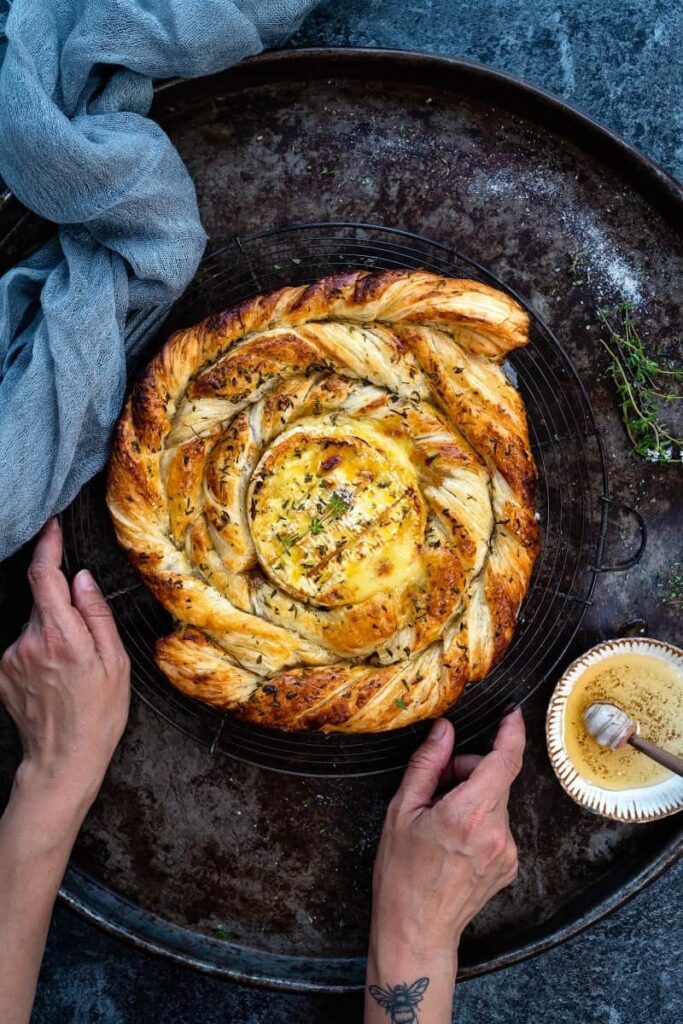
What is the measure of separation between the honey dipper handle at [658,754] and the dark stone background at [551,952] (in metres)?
1.19

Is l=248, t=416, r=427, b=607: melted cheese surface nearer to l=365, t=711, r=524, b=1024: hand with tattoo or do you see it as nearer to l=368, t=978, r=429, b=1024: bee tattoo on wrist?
l=365, t=711, r=524, b=1024: hand with tattoo

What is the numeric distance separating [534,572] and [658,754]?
924 mm

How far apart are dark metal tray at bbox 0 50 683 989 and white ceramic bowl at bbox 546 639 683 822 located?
0.22 meters

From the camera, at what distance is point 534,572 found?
12.5ft

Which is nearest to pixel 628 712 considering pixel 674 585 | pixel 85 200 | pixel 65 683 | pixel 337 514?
pixel 674 585

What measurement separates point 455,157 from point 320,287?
3.56 ft

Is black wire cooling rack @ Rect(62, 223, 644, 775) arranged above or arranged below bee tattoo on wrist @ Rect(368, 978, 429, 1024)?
above

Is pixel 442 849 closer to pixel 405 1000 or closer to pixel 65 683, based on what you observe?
pixel 405 1000

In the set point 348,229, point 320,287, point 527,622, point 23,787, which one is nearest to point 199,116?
point 348,229

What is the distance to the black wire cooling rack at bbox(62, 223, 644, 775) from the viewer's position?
376 centimetres

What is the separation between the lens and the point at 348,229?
12.5 feet

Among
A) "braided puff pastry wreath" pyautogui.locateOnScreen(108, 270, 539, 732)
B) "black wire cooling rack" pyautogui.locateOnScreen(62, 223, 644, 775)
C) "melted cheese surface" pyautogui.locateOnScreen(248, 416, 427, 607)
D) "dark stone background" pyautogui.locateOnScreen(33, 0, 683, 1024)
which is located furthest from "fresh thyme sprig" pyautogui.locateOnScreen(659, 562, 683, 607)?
"dark stone background" pyautogui.locateOnScreen(33, 0, 683, 1024)

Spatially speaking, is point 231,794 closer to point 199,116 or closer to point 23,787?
point 23,787

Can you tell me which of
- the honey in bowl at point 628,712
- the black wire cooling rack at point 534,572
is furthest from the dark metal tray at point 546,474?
the honey in bowl at point 628,712
